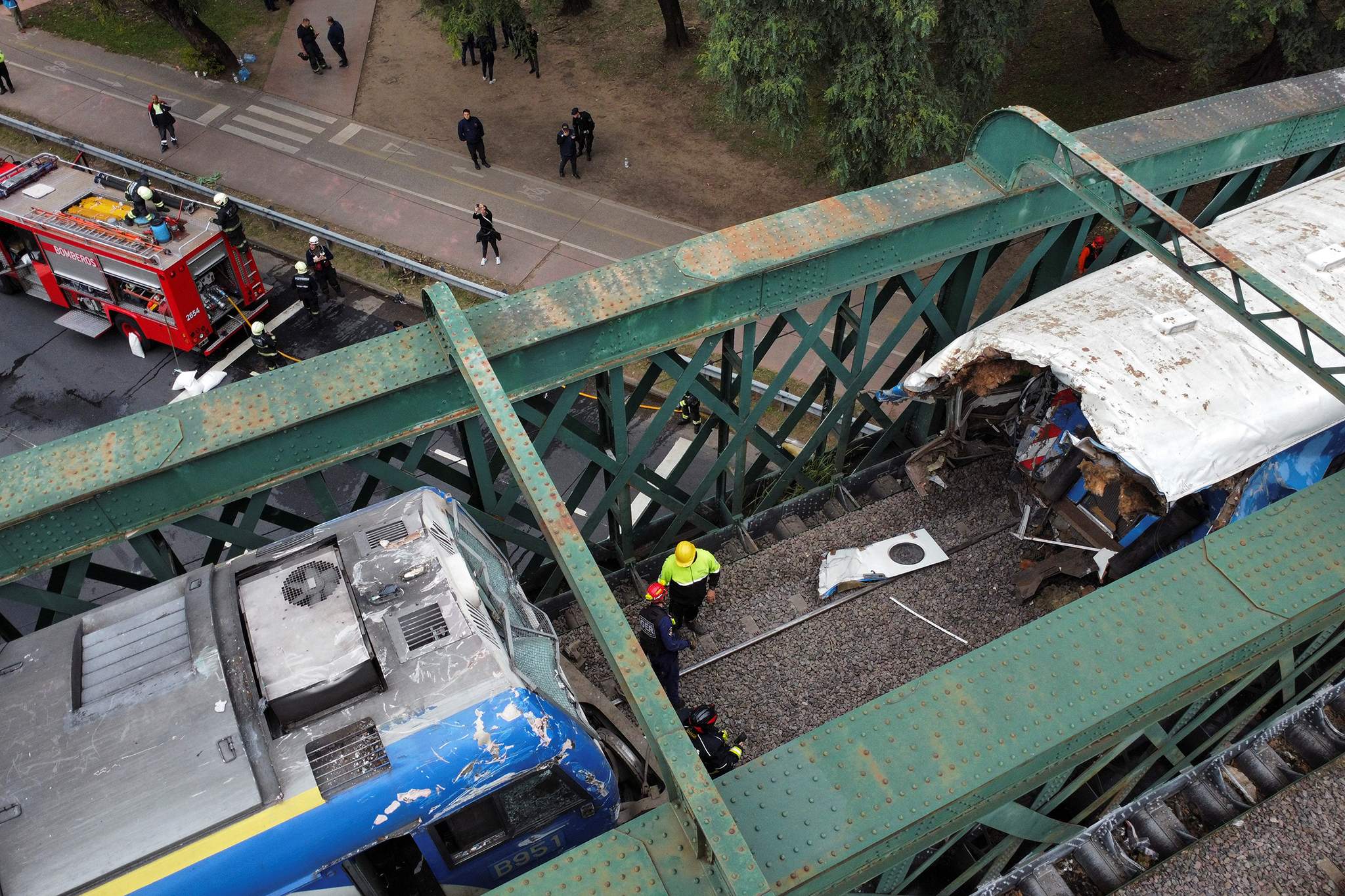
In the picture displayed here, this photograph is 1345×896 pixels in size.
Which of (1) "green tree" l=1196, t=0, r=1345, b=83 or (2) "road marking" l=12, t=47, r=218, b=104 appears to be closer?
(1) "green tree" l=1196, t=0, r=1345, b=83

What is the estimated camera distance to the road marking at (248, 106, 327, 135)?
2281 centimetres

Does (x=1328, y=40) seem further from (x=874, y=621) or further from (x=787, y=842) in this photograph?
(x=787, y=842)

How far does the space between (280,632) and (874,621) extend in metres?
5.64

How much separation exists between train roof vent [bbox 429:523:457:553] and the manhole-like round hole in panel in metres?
4.79

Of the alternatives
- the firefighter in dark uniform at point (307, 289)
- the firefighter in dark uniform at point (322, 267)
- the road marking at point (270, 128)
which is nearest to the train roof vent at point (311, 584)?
the firefighter in dark uniform at point (307, 289)

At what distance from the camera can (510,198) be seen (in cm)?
2102

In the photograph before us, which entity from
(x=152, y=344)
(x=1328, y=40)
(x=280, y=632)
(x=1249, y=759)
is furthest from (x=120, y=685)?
(x=1328, y=40)

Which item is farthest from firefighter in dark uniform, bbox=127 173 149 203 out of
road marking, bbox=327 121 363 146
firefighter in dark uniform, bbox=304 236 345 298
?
road marking, bbox=327 121 363 146

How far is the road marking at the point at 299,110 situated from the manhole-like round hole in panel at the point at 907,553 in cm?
1809

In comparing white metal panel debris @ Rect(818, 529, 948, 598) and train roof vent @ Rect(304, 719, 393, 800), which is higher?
train roof vent @ Rect(304, 719, 393, 800)

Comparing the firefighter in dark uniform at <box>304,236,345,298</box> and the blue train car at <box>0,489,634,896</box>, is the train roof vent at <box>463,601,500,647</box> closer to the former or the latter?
the blue train car at <box>0,489,634,896</box>

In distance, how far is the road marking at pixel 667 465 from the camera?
15898 millimetres

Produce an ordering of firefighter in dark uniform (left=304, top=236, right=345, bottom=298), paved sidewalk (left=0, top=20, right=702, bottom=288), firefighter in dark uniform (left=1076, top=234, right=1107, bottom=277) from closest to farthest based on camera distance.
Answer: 1. firefighter in dark uniform (left=1076, top=234, right=1107, bottom=277)
2. firefighter in dark uniform (left=304, top=236, right=345, bottom=298)
3. paved sidewalk (left=0, top=20, right=702, bottom=288)

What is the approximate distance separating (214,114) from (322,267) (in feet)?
26.4
